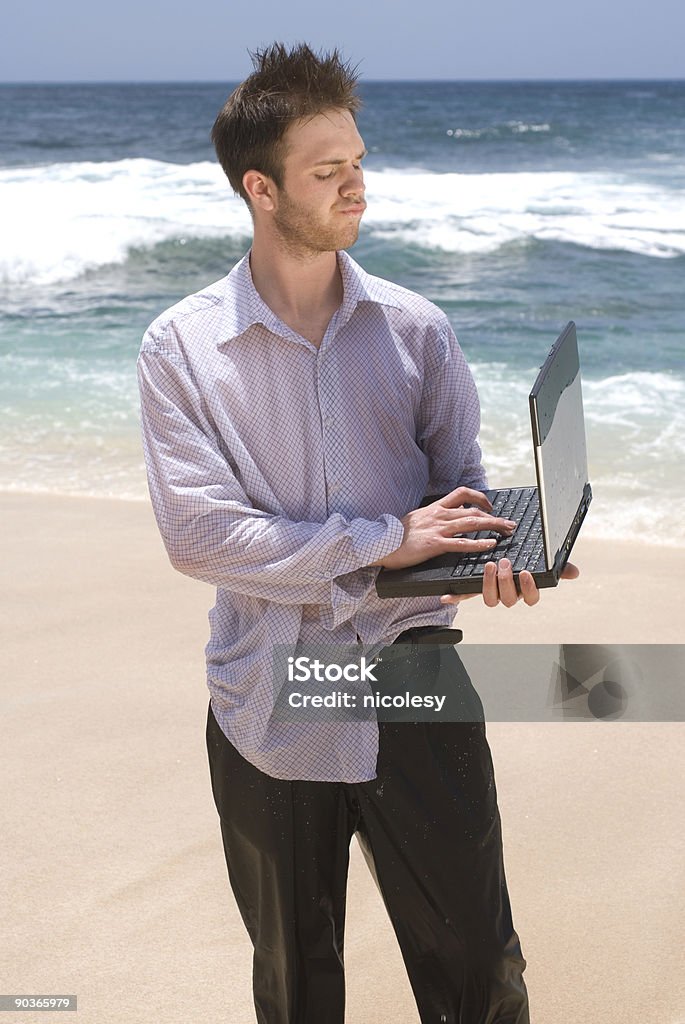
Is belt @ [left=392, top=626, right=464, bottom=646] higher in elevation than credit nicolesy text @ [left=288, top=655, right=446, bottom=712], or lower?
higher

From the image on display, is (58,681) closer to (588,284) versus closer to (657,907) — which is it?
→ (657,907)

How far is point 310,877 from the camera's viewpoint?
1.93 m

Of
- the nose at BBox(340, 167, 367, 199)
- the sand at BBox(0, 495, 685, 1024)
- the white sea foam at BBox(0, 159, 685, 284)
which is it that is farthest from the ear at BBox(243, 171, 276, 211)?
the white sea foam at BBox(0, 159, 685, 284)

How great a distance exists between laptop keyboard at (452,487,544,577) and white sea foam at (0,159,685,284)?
11.5 m

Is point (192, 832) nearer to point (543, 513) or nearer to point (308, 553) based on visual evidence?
point (308, 553)

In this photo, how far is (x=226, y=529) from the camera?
1.84 meters

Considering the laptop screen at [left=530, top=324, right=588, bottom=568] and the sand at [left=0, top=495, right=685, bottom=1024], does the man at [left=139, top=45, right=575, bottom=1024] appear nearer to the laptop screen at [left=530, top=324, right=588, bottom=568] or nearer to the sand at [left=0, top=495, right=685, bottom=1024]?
the laptop screen at [left=530, top=324, right=588, bottom=568]

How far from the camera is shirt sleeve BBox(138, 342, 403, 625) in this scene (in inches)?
72.2

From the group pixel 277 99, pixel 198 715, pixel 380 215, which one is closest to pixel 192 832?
pixel 198 715

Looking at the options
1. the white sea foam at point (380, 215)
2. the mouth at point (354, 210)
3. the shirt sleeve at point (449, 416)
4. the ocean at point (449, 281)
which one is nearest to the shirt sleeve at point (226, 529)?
the shirt sleeve at point (449, 416)

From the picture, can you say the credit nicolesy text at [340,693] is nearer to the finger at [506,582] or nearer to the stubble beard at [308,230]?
the finger at [506,582]

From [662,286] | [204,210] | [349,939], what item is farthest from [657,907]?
[204,210]

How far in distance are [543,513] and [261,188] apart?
66 centimetres

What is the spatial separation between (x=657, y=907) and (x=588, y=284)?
9.84 m
